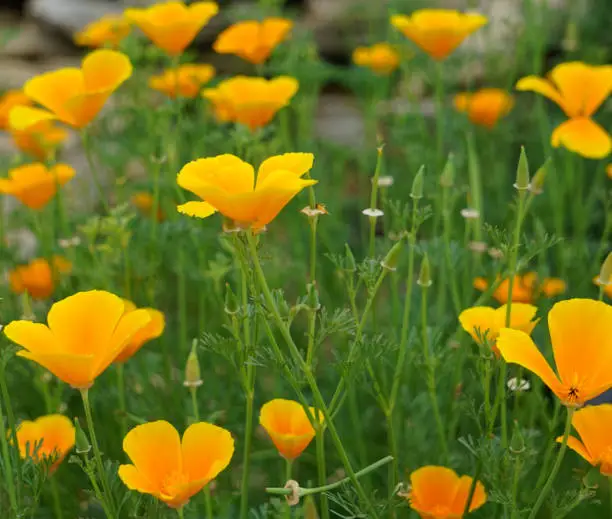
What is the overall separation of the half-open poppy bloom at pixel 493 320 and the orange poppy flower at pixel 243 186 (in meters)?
0.25

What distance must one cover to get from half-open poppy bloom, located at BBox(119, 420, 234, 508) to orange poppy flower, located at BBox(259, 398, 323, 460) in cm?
7

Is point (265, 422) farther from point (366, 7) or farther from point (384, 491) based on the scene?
point (366, 7)

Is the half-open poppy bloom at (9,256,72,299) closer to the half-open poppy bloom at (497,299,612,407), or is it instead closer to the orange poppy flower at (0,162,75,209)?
the orange poppy flower at (0,162,75,209)

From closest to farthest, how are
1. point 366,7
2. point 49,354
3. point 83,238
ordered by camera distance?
point 49,354
point 83,238
point 366,7

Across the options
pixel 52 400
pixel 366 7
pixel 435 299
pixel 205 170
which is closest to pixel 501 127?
pixel 435 299

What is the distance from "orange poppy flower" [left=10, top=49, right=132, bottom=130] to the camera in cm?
112

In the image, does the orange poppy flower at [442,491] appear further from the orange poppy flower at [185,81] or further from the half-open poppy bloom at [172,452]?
the orange poppy flower at [185,81]

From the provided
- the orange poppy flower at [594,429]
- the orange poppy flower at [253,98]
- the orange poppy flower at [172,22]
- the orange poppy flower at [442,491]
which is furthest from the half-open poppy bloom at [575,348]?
the orange poppy flower at [172,22]

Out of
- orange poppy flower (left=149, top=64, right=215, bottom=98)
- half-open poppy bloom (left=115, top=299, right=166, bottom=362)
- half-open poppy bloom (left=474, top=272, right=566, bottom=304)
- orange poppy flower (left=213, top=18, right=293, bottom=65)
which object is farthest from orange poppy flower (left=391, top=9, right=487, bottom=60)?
half-open poppy bloom (left=115, top=299, right=166, bottom=362)

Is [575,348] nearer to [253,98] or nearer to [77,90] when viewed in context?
[253,98]

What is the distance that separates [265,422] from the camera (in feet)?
2.74

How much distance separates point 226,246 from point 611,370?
1.72 feet

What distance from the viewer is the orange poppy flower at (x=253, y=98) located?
48.7 inches

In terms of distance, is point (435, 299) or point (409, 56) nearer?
point (435, 299)
